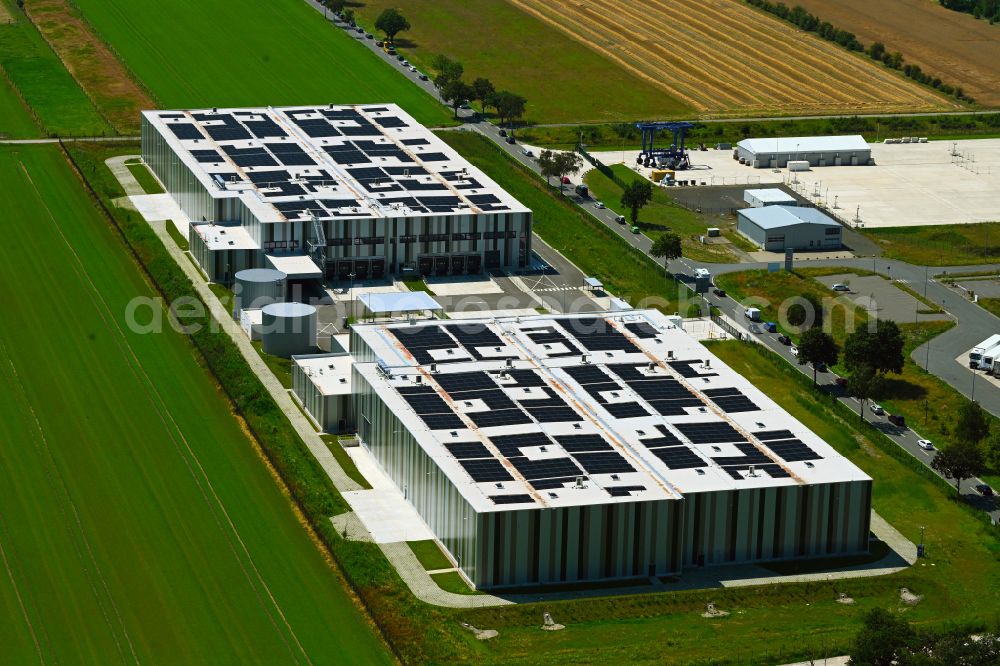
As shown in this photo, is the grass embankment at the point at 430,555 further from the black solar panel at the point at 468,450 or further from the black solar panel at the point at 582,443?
the black solar panel at the point at 582,443

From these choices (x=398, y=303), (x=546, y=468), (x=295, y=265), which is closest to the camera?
(x=546, y=468)

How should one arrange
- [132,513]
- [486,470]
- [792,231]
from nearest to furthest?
[486,470] < [132,513] < [792,231]

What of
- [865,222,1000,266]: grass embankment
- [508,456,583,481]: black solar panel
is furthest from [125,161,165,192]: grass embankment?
[508,456,583,481]: black solar panel

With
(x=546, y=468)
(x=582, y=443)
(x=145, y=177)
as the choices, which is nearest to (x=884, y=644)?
(x=546, y=468)

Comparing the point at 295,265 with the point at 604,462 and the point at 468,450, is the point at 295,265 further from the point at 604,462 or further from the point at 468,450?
the point at 604,462

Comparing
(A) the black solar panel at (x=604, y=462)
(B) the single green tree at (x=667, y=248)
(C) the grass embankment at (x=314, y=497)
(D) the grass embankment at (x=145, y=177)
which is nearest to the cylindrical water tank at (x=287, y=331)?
(C) the grass embankment at (x=314, y=497)
